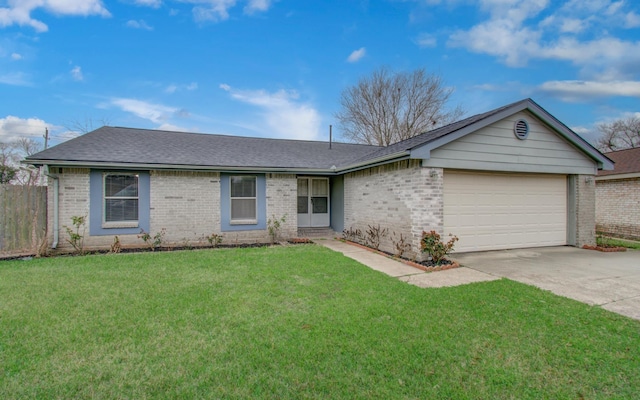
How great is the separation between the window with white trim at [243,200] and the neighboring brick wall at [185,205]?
1.79 feet

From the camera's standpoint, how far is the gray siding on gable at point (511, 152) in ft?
25.1

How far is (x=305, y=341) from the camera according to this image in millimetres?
3289

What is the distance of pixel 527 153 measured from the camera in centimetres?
852

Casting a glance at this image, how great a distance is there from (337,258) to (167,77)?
12254 mm

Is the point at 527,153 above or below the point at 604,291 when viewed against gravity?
above

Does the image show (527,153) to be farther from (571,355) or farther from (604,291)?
(571,355)

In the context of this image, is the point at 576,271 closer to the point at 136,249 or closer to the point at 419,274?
the point at 419,274

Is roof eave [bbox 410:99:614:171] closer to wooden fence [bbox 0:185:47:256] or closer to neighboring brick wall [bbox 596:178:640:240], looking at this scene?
neighboring brick wall [bbox 596:178:640:240]

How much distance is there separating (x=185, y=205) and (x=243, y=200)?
73.3 inches

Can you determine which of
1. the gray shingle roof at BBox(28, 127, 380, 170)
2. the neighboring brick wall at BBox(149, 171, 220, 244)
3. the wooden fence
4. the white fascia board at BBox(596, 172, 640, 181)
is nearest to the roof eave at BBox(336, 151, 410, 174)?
the gray shingle roof at BBox(28, 127, 380, 170)

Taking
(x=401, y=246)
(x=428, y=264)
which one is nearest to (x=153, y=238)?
(x=401, y=246)

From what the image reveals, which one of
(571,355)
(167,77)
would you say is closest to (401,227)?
(571,355)

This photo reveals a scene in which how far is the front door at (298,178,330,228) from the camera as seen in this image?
1261 cm

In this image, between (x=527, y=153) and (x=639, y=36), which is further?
(x=639, y=36)
